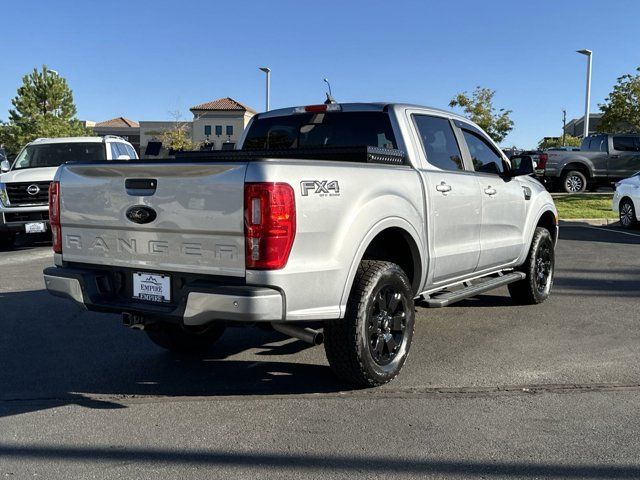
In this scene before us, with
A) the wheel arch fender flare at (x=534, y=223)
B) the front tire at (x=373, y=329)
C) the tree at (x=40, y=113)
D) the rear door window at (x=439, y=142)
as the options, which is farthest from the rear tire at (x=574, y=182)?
the tree at (x=40, y=113)

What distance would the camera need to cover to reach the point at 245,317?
3.30m

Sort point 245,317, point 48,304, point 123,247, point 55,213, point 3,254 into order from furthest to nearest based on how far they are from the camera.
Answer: point 3,254 < point 48,304 < point 55,213 < point 123,247 < point 245,317

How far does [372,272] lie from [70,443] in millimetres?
2021

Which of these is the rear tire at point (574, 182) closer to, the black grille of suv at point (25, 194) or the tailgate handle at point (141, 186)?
the black grille of suv at point (25, 194)

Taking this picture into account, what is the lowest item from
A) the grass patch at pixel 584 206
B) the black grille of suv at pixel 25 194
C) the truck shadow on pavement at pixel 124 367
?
the truck shadow on pavement at pixel 124 367

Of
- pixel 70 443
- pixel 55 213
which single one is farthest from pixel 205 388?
pixel 55 213

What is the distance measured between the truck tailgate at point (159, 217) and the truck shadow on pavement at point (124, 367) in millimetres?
921

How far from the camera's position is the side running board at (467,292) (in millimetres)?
4667

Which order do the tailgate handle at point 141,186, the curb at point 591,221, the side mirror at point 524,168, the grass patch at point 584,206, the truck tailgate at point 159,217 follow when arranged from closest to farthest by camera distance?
1. the truck tailgate at point 159,217
2. the tailgate handle at point 141,186
3. the side mirror at point 524,168
4. the curb at point 591,221
5. the grass patch at point 584,206

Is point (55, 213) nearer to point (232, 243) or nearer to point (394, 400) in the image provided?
point (232, 243)

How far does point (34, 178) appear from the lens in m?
11.6

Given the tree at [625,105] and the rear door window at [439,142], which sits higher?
the tree at [625,105]

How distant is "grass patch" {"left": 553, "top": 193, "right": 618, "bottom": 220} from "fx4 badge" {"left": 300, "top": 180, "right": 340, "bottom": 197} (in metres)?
13.5

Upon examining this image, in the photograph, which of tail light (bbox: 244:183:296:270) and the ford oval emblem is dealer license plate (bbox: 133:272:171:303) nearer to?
the ford oval emblem
